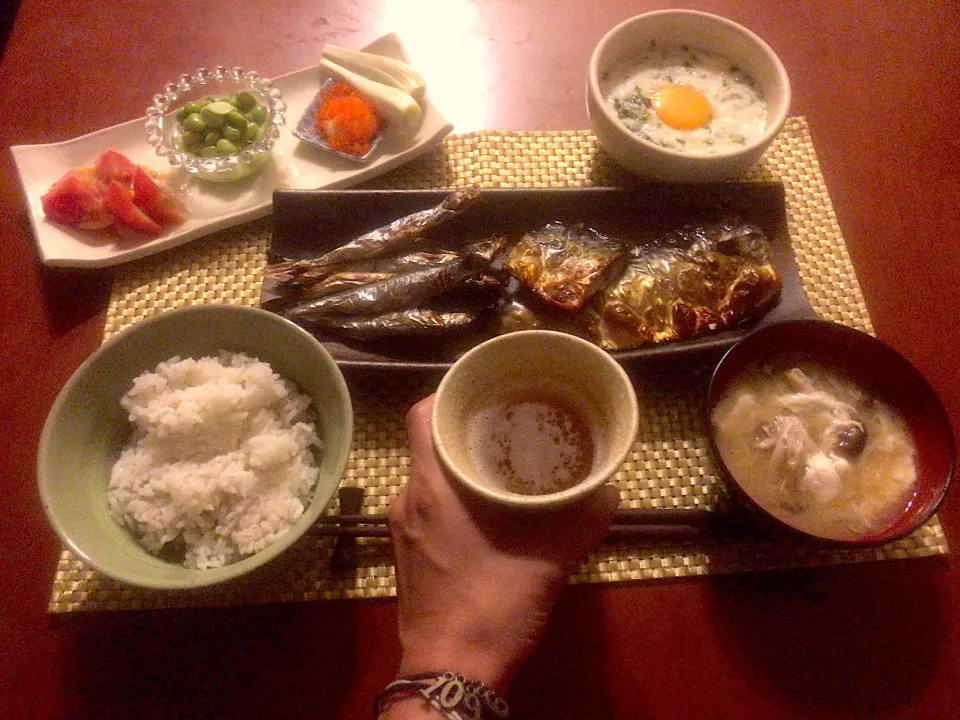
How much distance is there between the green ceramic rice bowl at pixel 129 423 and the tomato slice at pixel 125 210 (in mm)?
555

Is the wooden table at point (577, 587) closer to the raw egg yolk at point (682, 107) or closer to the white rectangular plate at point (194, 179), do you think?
the white rectangular plate at point (194, 179)

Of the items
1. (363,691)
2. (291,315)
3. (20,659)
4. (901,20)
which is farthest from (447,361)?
(901,20)

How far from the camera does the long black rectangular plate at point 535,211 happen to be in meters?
1.55

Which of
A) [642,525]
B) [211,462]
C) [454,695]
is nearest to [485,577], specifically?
[454,695]

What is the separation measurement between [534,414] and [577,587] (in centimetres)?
39

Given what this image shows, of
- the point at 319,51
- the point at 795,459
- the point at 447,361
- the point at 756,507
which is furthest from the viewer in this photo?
the point at 319,51

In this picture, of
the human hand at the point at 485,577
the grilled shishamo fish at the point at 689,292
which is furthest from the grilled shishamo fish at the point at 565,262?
the human hand at the point at 485,577

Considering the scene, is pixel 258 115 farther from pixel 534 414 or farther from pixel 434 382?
pixel 534 414

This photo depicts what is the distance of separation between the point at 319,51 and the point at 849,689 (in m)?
2.12

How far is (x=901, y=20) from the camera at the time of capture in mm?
2025

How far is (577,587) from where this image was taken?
121cm

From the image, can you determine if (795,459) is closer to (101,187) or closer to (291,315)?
(291,315)

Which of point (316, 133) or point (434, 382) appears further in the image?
point (316, 133)

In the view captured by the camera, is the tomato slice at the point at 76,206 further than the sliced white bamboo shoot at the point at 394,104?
No
